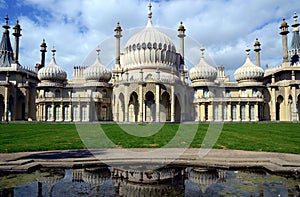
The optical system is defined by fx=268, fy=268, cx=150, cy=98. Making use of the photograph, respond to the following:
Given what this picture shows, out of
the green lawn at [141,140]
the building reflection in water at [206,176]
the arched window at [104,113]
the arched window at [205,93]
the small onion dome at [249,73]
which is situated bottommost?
the building reflection in water at [206,176]

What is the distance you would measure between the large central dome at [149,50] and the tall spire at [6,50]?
82.3 feet

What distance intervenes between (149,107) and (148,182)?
114 feet

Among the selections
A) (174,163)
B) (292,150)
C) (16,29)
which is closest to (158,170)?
(174,163)

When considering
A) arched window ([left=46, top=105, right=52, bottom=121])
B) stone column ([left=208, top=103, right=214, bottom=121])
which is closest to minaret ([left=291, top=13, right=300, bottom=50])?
stone column ([left=208, top=103, right=214, bottom=121])

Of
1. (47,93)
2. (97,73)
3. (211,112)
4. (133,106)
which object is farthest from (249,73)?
(47,93)

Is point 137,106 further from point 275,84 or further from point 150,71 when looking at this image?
point 275,84

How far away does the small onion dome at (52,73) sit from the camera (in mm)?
50531

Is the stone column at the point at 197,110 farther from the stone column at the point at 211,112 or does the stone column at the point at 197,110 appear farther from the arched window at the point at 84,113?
the arched window at the point at 84,113

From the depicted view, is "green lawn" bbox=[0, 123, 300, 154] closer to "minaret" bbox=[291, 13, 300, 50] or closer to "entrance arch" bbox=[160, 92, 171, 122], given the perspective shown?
"entrance arch" bbox=[160, 92, 171, 122]

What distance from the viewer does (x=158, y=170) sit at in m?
8.55

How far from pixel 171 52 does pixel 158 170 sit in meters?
40.9

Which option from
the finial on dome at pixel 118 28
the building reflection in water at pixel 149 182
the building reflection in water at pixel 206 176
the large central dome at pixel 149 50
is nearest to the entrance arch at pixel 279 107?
the large central dome at pixel 149 50

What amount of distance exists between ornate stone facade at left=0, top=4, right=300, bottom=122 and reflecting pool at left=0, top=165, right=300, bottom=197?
31.0 meters

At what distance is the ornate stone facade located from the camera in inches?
1645
